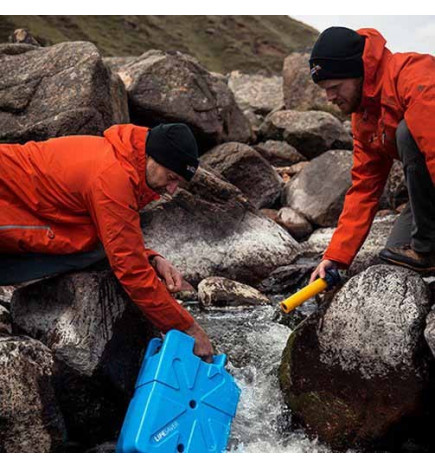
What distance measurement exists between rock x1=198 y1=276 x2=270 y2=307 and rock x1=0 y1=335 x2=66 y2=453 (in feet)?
10.5

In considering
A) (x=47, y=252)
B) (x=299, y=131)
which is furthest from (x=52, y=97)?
(x=299, y=131)

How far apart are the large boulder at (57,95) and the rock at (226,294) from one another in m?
2.83

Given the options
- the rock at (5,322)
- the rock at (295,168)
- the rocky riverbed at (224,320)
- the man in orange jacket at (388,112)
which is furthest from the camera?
the rock at (295,168)

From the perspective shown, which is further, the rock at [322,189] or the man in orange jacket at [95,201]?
the rock at [322,189]

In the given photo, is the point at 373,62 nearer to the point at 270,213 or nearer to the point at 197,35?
the point at 270,213

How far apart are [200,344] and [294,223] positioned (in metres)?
6.76

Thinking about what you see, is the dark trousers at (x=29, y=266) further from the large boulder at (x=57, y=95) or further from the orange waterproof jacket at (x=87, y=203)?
the large boulder at (x=57, y=95)

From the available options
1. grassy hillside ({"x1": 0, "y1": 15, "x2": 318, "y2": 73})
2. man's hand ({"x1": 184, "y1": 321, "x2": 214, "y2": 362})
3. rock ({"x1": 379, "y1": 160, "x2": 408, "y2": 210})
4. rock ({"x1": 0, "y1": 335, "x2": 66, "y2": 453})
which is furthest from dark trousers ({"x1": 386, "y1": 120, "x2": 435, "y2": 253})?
grassy hillside ({"x1": 0, "y1": 15, "x2": 318, "y2": 73})

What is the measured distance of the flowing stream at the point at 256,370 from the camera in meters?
4.50

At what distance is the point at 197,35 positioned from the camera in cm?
7850

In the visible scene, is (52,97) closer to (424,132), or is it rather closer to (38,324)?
(38,324)

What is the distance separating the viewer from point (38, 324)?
4664mm

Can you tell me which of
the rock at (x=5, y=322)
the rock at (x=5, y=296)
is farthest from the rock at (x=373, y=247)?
the rock at (x=5, y=322)

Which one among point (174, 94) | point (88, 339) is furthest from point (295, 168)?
point (88, 339)
